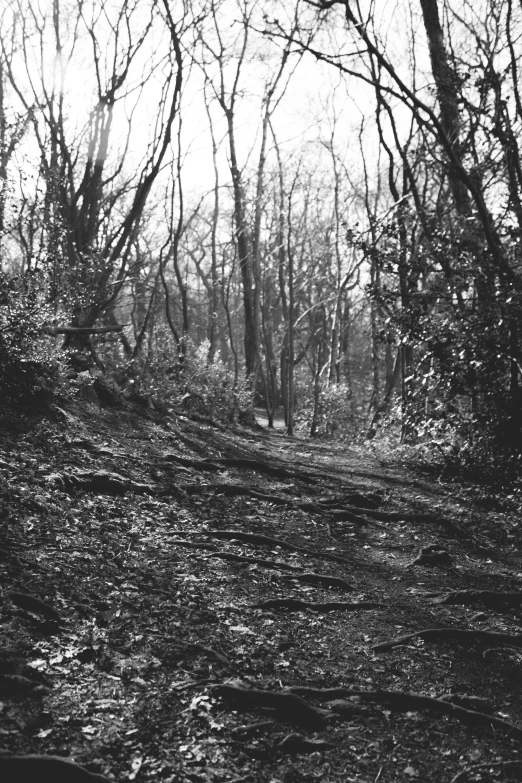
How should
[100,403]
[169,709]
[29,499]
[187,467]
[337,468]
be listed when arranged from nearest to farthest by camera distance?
[169,709] → [29,499] → [187,467] → [100,403] → [337,468]

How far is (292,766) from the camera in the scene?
9.49ft

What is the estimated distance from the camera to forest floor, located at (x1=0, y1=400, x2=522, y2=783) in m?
2.93

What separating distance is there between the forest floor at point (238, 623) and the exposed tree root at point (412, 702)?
13mm

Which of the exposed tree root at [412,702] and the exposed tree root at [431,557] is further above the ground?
the exposed tree root at [431,557]

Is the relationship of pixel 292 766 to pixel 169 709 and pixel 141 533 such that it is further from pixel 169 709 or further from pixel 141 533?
pixel 141 533

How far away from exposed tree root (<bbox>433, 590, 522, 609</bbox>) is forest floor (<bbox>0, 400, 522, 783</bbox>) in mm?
17

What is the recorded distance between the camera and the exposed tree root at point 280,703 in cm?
324

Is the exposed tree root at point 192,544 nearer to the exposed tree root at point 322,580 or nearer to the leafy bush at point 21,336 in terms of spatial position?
the exposed tree root at point 322,580

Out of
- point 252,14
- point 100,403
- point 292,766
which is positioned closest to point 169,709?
point 292,766

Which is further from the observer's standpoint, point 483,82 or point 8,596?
point 483,82

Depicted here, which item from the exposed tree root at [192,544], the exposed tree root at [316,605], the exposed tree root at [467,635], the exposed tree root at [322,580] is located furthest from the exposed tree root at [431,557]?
the exposed tree root at [192,544]

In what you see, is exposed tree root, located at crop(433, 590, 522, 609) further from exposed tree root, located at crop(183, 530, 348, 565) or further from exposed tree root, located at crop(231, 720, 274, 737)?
exposed tree root, located at crop(231, 720, 274, 737)

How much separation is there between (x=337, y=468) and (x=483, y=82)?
225 inches

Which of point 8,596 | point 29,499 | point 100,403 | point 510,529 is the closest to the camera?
point 8,596
